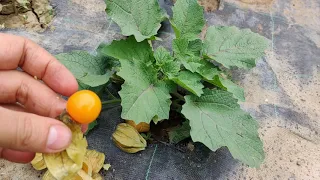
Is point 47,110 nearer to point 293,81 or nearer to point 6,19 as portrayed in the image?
point 6,19

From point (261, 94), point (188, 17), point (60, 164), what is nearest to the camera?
point (60, 164)

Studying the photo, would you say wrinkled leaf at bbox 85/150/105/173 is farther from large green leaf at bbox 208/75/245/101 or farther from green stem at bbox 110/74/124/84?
large green leaf at bbox 208/75/245/101

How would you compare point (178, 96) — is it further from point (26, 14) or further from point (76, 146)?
point (26, 14)

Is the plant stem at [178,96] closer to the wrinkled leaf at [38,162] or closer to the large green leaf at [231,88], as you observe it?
the large green leaf at [231,88]

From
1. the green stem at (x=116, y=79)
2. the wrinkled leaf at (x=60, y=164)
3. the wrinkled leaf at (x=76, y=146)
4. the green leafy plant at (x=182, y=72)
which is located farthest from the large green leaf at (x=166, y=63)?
the wrinkled leaf at (x=60, y=164)

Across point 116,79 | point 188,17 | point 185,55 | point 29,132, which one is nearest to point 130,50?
point 116,79

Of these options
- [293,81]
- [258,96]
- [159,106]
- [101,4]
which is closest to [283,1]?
[293,81]
